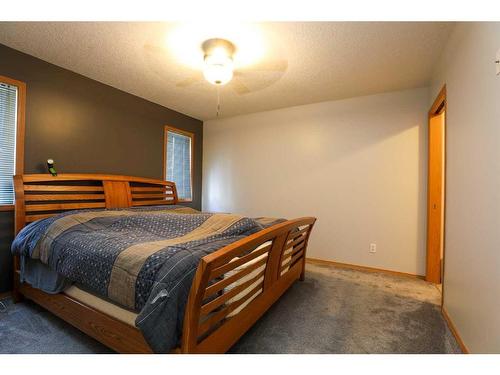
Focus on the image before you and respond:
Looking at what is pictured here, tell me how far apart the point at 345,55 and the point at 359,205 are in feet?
6.45

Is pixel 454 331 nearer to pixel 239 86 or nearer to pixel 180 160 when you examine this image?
pixel 239 86

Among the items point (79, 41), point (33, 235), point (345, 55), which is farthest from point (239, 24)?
point (33, 235)

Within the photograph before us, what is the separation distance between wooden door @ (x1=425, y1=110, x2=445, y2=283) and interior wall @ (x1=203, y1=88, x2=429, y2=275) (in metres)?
0.15

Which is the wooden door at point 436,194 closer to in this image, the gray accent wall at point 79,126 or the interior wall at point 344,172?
the interior wall at point 344,172

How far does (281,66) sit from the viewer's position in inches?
99.1

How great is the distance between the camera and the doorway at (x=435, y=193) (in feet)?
8.90

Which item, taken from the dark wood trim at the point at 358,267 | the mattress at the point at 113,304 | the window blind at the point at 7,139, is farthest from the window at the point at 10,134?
the dark wood trim at the point at 358,267

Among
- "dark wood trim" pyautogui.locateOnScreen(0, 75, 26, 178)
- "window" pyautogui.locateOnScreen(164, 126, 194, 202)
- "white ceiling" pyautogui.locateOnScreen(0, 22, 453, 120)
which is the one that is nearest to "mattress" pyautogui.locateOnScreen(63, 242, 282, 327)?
"dark wood trim" pyautogui.locateOnScreen(0, 75, 26, 178)

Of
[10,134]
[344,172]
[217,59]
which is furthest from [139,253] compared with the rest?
[344,172]

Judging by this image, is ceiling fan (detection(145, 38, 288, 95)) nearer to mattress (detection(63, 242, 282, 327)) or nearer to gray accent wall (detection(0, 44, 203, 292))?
gray accent wall (detection(0, 44, 203, 292))

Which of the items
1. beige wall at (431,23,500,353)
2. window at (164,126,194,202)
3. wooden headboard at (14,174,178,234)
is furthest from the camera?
window at (164,126,194,202)

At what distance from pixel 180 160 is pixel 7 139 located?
2.28m

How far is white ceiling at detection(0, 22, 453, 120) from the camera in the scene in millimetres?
1903
